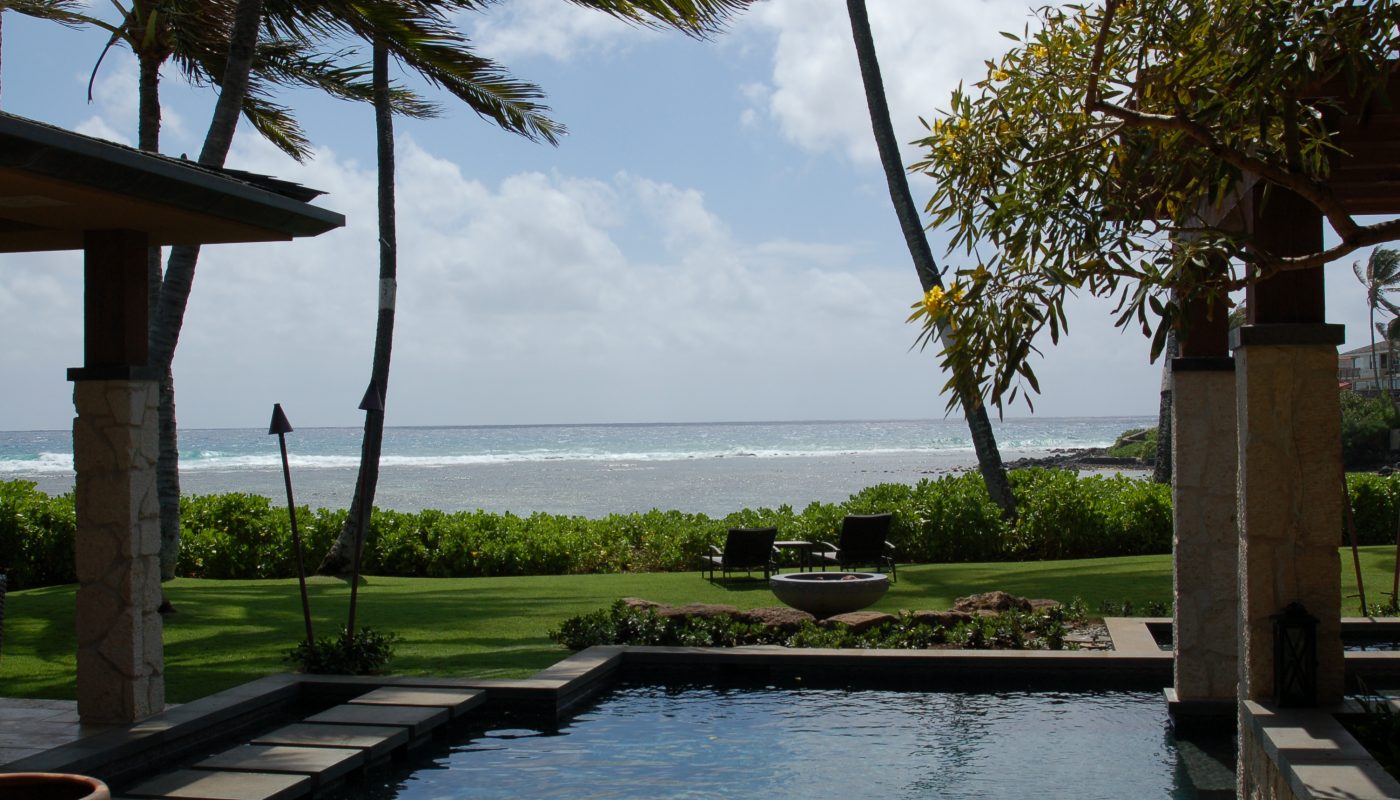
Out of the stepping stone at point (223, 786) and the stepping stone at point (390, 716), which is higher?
the stepping stone at point (390, 716)

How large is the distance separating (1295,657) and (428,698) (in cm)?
466

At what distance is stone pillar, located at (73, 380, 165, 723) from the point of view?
6.80 meters

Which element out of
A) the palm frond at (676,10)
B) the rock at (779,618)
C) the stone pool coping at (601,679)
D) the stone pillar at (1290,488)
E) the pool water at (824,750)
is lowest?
the pool water at (824,750)

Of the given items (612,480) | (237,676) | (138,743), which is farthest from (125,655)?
(612,480)

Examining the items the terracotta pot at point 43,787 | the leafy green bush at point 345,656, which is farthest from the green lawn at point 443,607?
the terracotta pot at point 43,787

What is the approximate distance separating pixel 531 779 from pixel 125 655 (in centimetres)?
241

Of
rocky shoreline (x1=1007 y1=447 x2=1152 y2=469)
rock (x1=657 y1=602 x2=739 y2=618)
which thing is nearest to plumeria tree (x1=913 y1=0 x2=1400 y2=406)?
rock (x1=657 y1=602 x2=739 y2=618)

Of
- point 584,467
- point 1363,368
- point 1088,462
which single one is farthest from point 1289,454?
point 1363,368

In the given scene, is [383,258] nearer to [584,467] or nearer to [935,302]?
[935,302]

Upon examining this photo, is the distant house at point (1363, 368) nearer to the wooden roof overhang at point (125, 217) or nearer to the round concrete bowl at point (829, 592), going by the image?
the round concrete bowl at point (829, 592)

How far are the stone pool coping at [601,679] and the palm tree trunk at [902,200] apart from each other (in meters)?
6.30

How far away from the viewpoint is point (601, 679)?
8.45m

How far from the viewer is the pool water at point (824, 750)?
6.12m

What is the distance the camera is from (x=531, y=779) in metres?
6.31
